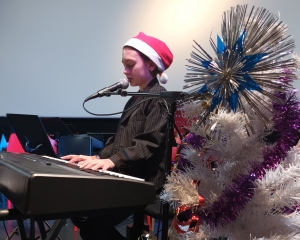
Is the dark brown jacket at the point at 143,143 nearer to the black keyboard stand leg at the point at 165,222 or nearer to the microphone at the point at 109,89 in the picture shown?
the microphone at the point at 109,89

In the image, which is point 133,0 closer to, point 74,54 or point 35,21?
point 74,54

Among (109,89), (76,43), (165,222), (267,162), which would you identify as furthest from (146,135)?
(76,43)

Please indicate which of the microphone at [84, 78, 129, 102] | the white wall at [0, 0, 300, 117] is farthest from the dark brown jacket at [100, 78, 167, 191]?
the white wall at [0, 0, 300, 117]

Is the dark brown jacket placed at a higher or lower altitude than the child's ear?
lower

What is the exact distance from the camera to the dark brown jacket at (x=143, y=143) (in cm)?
110

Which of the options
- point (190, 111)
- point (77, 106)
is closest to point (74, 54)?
point (77, 106)

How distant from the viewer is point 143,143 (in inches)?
44.2

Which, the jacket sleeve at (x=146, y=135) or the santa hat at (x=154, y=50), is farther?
the santa hat at (x=154, y=50)

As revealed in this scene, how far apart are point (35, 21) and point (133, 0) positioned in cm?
112

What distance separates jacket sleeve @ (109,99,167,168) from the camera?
1.09 meters

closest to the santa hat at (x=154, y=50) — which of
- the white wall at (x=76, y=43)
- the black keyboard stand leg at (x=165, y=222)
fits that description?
the black keyboard stand leg at (x=165, y=222)

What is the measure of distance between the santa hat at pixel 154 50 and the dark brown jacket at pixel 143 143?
23cm

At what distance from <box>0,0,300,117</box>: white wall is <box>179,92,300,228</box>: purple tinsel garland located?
2.03 m

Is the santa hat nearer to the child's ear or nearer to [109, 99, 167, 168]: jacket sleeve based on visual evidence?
the child's ear
